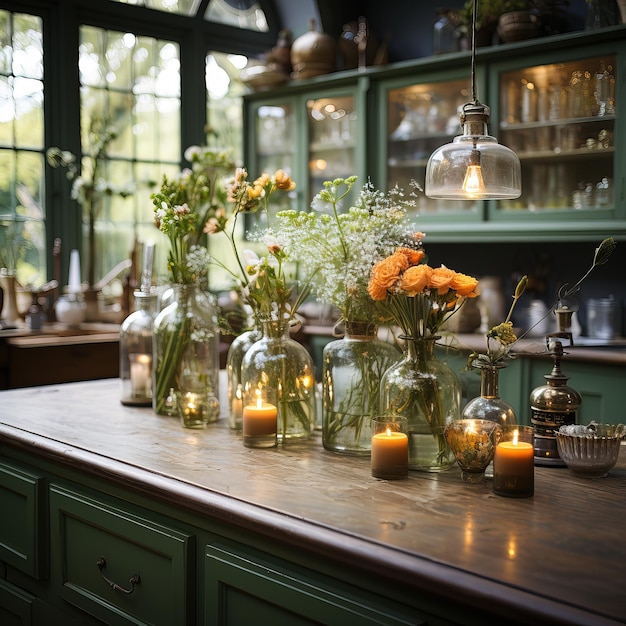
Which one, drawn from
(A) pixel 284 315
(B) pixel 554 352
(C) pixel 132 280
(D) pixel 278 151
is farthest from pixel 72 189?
(B) pixel 554 352

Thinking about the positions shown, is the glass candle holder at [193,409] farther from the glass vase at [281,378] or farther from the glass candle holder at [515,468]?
the glass candle holder at [515,468]

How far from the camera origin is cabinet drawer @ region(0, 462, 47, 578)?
1.92 metres

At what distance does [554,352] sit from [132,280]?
3.07m

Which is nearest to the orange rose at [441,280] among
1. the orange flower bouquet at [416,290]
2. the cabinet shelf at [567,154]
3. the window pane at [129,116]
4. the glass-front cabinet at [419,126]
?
the orange flower bouquet at [416,290]

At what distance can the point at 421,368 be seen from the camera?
168cm

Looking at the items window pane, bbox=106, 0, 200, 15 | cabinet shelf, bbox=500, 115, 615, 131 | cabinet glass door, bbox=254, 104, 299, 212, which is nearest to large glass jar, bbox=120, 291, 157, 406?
cabinet shelf, bbox=500, 115, 615, 131

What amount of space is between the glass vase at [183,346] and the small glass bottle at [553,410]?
32.6 inches

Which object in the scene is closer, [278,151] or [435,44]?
[435,44]

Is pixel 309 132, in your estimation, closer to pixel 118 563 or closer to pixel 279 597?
pixel 118 563

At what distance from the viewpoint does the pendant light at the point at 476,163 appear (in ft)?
5.52

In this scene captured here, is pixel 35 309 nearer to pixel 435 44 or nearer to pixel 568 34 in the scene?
pixel 435 44

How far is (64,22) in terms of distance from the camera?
175 inches

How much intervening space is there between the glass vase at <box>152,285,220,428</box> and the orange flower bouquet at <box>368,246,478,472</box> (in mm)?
656

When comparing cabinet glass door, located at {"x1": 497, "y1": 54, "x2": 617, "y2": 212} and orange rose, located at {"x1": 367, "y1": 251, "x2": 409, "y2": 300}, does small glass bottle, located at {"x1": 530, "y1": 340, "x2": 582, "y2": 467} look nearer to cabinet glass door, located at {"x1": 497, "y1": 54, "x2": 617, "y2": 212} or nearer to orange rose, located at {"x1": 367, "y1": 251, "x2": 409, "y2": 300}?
orange rose, located at {"x1": 367, "y1": 251, "x2": 409, "y2": 300}
